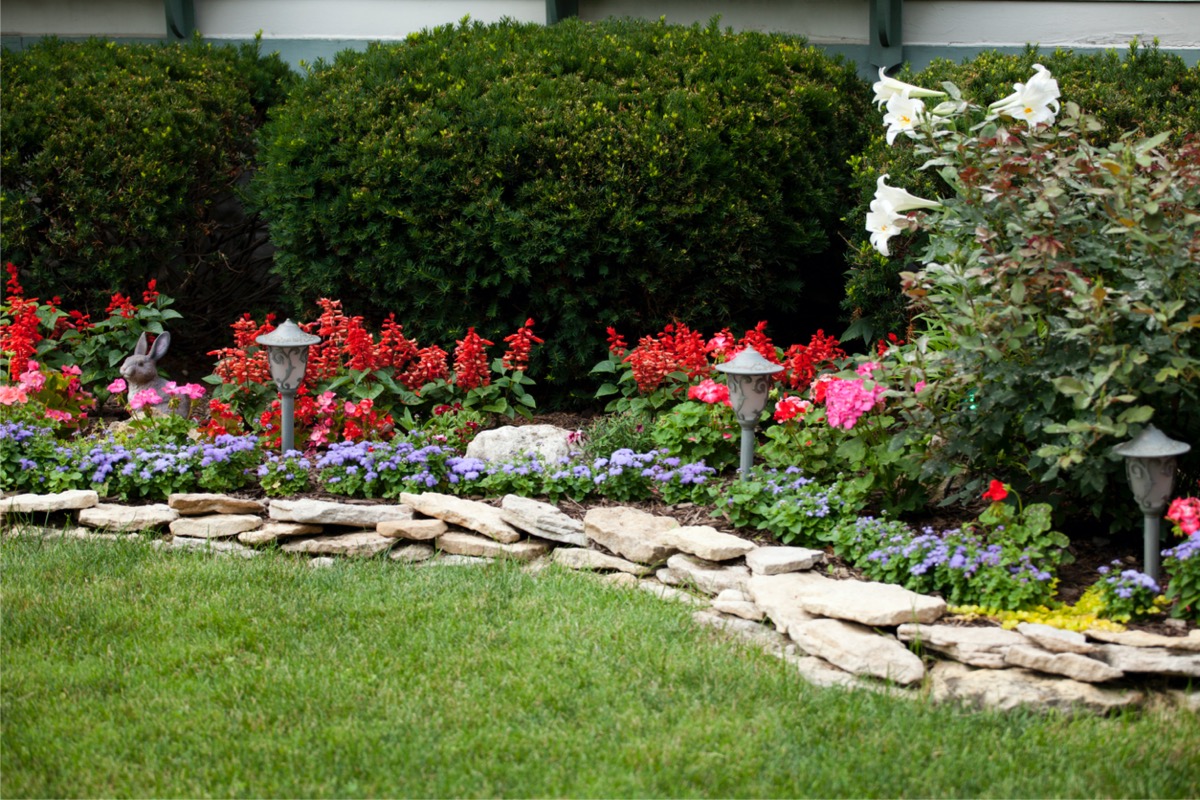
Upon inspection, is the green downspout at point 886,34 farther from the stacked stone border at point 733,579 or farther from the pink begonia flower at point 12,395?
the pink begonia flower at point 12,395

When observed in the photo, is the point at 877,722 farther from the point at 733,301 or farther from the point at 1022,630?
the point at 733,301

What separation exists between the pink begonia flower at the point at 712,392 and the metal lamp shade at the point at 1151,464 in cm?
156

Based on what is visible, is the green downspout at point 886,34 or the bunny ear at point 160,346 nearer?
the bunny ear at point 160,346

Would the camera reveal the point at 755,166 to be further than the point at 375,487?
Yes

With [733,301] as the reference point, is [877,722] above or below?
below

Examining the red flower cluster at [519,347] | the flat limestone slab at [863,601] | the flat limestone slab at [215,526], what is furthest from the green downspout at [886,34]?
the flat limestone slab at [215,526]

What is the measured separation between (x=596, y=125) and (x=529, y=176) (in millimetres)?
405

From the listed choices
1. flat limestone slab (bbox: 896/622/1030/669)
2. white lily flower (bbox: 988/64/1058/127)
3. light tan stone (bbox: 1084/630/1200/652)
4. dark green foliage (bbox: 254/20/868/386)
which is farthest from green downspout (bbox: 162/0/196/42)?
light tan stone (bbox: 1084/630/1200/652)

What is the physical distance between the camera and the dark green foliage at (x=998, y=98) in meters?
5.46

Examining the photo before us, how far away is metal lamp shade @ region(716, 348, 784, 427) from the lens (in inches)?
173

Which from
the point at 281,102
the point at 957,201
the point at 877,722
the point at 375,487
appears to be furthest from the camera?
the point at 281,102

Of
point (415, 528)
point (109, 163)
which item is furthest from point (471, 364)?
point (109, 163)

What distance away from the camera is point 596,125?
18.2 feet

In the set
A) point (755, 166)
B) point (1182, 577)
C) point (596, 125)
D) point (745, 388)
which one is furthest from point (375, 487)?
point (1182, 577)
